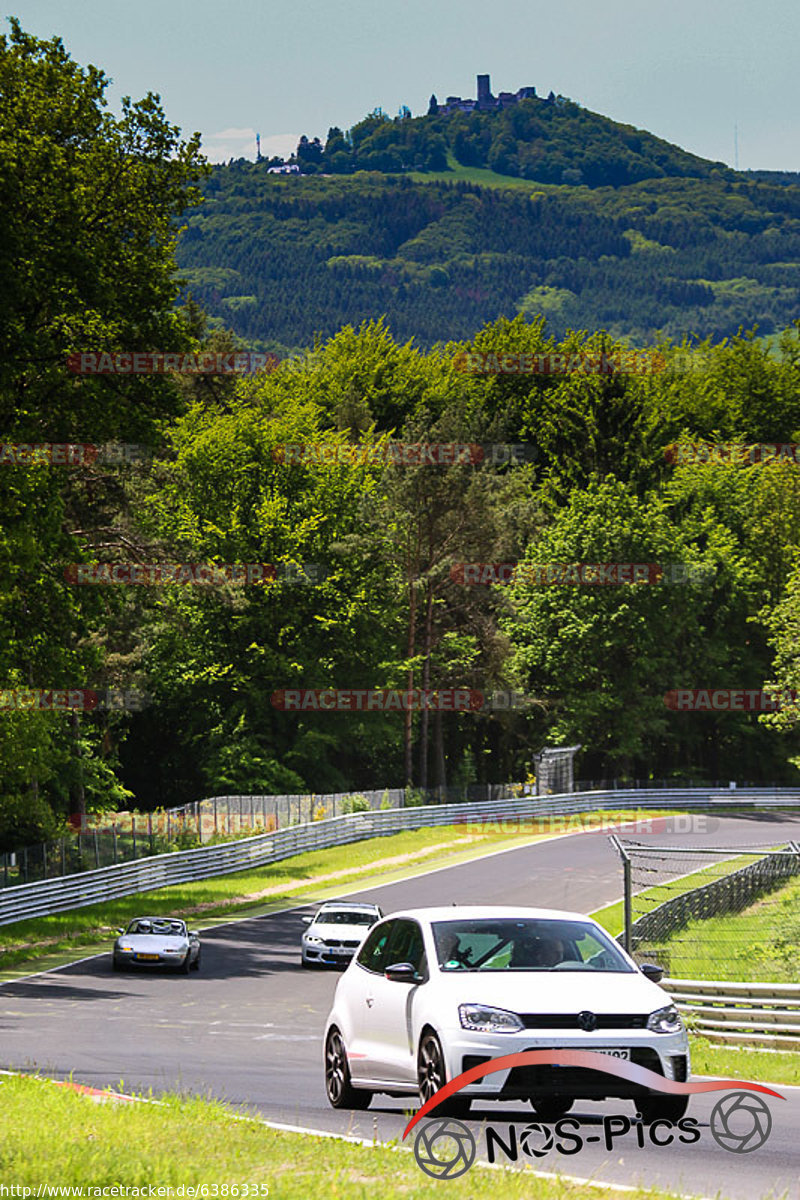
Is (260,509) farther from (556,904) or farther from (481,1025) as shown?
(481,1025)

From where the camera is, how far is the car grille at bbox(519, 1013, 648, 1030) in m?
9.88

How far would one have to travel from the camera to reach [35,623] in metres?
36.0

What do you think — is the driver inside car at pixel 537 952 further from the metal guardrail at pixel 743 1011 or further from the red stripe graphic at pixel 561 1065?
the metal guardrail at pixel 743 1011

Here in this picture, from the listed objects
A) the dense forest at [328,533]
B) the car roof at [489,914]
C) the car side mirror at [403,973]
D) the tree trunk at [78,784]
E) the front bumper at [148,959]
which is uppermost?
the dense forest at [328,533]

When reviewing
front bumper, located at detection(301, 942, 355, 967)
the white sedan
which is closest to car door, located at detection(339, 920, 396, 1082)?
the white sedan

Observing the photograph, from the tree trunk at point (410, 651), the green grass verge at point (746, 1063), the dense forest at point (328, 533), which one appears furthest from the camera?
the tree trunk at point (410, 651)

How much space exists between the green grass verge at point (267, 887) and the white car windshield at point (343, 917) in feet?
18.4

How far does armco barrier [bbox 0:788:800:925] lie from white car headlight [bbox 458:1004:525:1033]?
93.5 feet

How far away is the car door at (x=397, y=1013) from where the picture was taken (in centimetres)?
1088

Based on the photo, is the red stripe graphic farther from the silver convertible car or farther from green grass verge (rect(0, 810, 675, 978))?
green grass verge (rect(0, 810, 675, 978))

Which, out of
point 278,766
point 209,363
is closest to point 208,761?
point 278,766

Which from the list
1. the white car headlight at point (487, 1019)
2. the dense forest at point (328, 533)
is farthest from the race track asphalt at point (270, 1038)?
the dense forest at point (328, 533)

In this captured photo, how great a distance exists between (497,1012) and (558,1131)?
1.17 m

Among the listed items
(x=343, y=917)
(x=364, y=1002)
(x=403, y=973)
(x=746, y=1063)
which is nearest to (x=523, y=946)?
(x=403, y=973)
